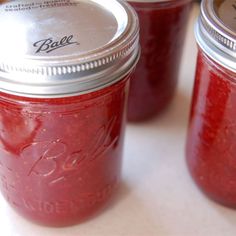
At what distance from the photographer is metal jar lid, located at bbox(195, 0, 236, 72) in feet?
1.88

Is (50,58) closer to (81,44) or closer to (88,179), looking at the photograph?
(81,44)

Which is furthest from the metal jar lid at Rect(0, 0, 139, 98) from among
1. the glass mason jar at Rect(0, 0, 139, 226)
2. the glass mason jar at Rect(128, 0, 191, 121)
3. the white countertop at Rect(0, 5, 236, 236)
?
the white countertop at Rect(0, 5, 236, 236)

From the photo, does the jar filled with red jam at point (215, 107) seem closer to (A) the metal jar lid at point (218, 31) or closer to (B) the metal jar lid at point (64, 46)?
(A) the metal jar lid at point (218, 31)

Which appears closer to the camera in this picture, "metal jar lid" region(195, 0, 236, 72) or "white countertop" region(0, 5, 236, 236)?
"metal jar lid" region(195, 0, 236, 72)

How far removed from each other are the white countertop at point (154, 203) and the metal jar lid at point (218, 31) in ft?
0.86

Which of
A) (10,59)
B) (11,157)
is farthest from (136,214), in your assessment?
(10,59)

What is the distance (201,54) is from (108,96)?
16 centimetres

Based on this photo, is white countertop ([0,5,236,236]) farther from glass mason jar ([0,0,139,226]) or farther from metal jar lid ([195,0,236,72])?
metal jar lid ([195,0,236,72])

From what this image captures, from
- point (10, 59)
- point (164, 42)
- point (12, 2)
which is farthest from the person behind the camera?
point (164, 42)

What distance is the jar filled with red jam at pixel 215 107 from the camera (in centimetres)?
59

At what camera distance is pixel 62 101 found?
21.3 inches

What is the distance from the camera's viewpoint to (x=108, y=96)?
579mm

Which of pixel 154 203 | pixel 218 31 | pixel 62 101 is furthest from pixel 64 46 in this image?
pixel 154 203

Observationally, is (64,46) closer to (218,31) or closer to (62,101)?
(62,101)
